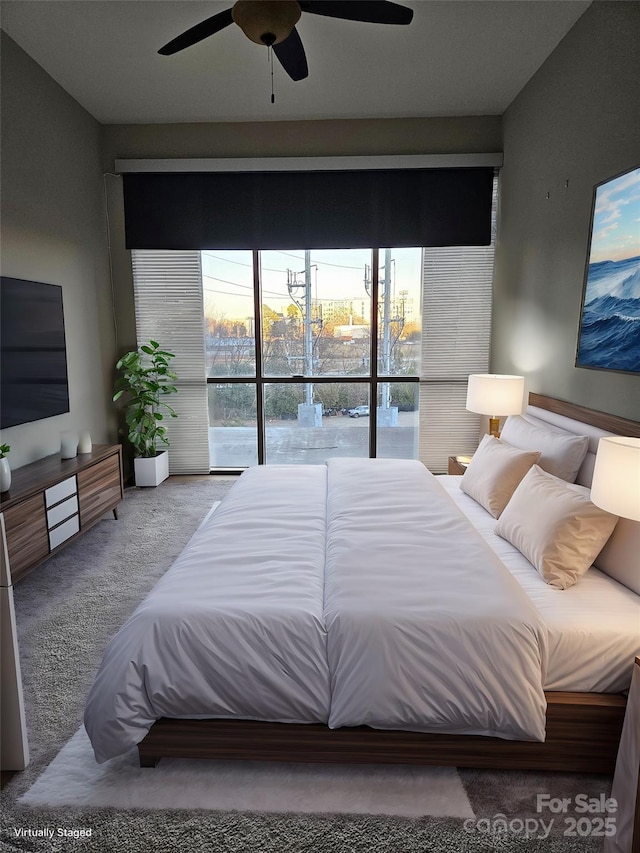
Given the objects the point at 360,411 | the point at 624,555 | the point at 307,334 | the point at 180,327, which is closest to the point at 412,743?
the point at 624,555

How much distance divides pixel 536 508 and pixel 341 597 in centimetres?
106

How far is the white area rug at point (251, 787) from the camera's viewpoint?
1.67 m

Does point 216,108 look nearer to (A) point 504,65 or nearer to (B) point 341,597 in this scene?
(A) point 504,65

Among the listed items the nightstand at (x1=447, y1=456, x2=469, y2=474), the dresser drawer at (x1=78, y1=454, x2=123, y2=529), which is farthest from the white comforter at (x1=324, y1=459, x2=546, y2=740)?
the dresser drawer at (x1=78, y1=454, x2=123, y2=529)

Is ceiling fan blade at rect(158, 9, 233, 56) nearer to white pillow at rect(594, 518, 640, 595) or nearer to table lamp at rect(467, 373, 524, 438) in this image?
table lamp at rect(467, 373, 524, 438)

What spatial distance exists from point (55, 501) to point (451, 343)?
11.9ft

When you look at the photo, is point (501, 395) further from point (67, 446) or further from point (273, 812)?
point (67, 446)

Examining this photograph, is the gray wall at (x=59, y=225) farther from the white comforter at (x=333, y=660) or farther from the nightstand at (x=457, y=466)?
the nightstand at (x=457, y=466)

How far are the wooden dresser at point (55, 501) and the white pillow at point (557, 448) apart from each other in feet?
9.37

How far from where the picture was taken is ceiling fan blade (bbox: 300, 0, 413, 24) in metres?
2.20

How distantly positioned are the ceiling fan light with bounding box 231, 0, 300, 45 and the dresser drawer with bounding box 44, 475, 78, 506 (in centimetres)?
265

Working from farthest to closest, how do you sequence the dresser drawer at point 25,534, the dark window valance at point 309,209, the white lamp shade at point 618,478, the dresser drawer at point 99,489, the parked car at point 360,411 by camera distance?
the parked car at point 360,411
the dark window valance at point 309,209
the dresser drawer at point 99,489
the dresser drawer at point 25,534
the white lamp shade at point 618,478

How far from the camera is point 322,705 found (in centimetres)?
173

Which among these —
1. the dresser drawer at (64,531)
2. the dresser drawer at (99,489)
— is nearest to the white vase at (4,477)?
the dresser drawer at (64,531)
